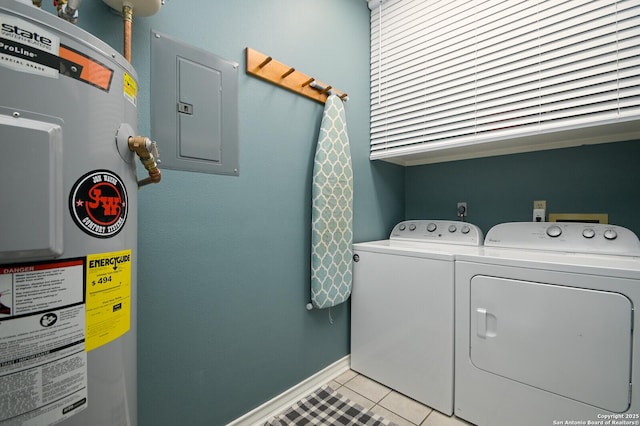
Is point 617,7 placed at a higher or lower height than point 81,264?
higher

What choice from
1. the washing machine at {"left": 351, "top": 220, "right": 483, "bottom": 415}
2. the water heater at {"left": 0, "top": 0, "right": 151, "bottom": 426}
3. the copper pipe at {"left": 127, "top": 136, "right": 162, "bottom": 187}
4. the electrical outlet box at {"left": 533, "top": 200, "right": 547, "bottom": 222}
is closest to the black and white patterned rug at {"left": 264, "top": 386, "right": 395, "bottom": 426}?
the washing machine at {"left": 351, "top": 220, "right": 483, "bottom": 415}

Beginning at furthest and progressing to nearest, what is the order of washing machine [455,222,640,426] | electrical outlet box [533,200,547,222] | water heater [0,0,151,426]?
electrical outlet box [533,200,547,222], washing machine [455,222,640,426], water heater [0,0,151,426]

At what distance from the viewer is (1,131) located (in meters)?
0.44

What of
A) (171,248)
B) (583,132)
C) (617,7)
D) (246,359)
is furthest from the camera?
(583,132)

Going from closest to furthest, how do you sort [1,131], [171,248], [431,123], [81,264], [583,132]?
[1,131]
[81,264]
[171,248]
[583,132]
[431,123]

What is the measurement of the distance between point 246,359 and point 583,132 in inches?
83.8

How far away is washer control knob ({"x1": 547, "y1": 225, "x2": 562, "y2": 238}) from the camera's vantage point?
1480 mm

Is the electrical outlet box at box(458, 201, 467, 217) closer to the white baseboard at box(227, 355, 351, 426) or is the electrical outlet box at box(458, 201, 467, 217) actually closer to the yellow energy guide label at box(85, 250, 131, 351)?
the white baseboard at box(227, 355, 351, 426)

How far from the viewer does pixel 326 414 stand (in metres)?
1.43

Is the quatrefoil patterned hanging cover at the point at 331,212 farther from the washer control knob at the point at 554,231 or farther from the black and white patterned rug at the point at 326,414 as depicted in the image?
the washer control knob at the point at 554,231

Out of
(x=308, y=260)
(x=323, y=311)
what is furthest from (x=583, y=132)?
(x=323, y=311)

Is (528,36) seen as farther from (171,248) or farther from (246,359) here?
(246,359)

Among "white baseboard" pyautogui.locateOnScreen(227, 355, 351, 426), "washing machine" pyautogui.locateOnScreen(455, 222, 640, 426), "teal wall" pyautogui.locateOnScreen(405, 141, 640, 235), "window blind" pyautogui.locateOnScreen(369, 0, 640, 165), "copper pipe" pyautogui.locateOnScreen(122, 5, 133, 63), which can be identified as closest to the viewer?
"copper pipe" pyautogui.locateOnScreen(122, 5, 133, 63)

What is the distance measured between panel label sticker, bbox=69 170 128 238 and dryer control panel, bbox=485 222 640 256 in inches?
75.4
